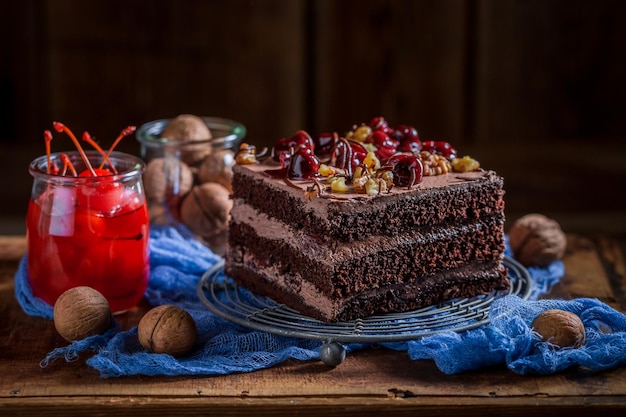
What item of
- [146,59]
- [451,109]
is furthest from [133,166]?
[451,109]

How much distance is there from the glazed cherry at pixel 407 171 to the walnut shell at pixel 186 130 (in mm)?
1122

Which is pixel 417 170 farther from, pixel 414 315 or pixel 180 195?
pixel 180 195

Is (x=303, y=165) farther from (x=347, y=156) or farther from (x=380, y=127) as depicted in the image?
(x=380, y=127)

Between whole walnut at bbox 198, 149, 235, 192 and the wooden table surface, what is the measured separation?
3.81 ft

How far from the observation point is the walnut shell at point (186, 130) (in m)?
3.82

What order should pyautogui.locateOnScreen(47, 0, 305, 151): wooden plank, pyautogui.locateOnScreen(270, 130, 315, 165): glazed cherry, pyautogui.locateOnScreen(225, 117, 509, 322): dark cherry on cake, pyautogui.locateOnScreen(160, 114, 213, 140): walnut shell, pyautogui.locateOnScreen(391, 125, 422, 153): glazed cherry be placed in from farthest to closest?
pyautogui.locateOnScreen(47, 0, 305, 151): wooden plank, pyautogui.locateOnScreen(160, 114, 213, 140): walnut shell, pyautogui.locateOnScreen(391, 125, 422, 153): glazed cherry, pyautogui.locateOnScreen(270, 130, 315, 165): glazed cherry, pyautogui.locateOnScreen(225, 117, 509, 322): dark cherry on cake

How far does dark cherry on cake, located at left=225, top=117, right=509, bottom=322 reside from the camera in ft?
9.45

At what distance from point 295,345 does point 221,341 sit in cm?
21

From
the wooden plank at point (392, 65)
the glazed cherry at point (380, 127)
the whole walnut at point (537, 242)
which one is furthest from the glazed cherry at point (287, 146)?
the wooden plank at point (392, 65)

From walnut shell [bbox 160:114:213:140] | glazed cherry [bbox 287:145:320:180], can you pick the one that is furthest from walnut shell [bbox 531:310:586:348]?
walnut shell [bbox 160:114:213:140]

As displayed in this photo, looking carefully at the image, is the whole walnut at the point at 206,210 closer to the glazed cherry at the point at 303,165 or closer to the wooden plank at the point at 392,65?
the glazed cherry at the point at 303,165

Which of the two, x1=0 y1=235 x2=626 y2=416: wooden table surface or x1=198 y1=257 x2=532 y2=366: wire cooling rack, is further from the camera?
x1=198 y1=257 x2=532 y2=366: wire cooling rack

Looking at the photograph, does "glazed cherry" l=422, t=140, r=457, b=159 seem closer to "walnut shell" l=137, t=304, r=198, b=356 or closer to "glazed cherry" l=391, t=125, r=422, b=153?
"glazed cherry" l=391, t=125, r=422, b=153

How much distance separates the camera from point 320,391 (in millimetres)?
2555
